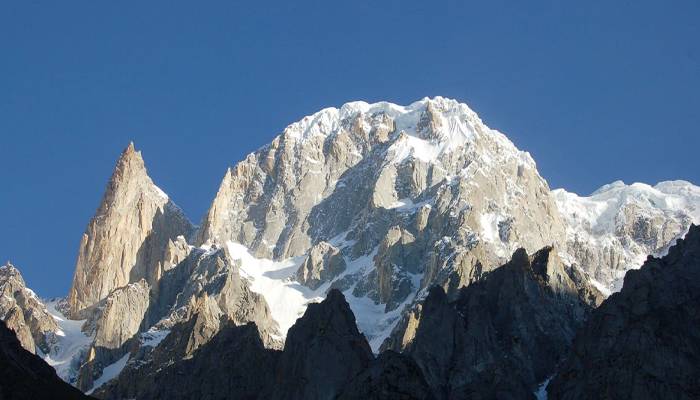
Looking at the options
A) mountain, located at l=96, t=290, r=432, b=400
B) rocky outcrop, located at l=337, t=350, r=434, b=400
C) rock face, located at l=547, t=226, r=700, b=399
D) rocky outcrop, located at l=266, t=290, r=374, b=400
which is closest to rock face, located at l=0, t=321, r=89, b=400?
rocky outcrop, located at l=337, t=350, r=434, b=400

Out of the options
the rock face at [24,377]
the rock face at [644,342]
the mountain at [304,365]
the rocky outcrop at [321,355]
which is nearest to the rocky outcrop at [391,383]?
the mountain at [304,365]

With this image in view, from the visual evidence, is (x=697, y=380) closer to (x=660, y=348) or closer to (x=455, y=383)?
(x=660, y=348)

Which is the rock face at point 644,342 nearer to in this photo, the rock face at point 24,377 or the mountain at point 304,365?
the mountain at point 304,365

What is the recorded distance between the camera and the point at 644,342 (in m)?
167

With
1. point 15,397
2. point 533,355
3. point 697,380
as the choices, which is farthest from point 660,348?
point 15,397

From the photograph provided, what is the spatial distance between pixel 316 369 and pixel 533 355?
35.4 metres

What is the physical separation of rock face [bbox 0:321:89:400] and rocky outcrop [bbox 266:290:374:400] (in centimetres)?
3707

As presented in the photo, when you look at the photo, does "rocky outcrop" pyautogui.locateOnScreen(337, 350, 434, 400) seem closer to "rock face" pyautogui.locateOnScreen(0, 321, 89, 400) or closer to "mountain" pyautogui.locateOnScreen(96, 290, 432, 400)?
"mountain" pyautogui.locateOnScreen(96, 290, 432, 400)

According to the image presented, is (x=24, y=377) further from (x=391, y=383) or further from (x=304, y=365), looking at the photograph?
(x=304, y=365)

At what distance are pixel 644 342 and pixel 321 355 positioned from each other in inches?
1393

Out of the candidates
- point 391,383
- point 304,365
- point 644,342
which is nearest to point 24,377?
point 391,383

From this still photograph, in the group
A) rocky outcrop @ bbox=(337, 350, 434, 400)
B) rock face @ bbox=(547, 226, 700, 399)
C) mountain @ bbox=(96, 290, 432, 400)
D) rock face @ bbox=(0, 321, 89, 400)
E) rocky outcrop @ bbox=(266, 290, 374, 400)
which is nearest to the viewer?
rock face @ bbox=(0, 321, 89, 400)

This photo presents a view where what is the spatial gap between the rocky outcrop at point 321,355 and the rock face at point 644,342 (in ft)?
73.7

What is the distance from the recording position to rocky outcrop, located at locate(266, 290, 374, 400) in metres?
173
